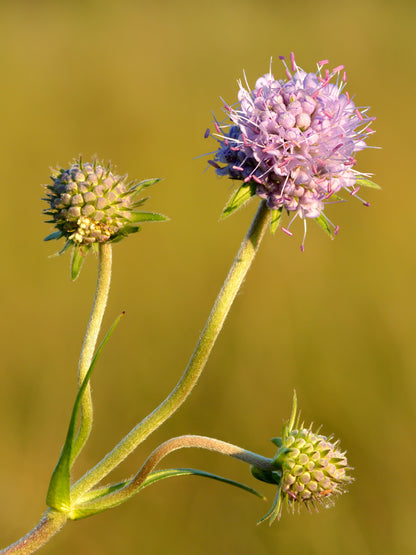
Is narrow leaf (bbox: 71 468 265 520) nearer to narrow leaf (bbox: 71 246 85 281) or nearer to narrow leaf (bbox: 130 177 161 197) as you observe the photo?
narrow leaf (bbox: 71 246 85 281)

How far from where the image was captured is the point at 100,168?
3.83 metres

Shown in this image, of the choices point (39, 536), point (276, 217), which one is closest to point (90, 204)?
point (276, 217)

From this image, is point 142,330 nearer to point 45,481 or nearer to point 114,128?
point 45,481

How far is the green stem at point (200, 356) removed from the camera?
3.09 m

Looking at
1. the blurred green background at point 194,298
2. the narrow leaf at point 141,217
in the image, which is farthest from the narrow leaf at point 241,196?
the blurred green background at point 194,298

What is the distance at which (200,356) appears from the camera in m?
3.07

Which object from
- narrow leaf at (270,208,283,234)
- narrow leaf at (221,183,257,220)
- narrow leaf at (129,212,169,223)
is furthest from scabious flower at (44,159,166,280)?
narrow leaf at (270,208,283,234)

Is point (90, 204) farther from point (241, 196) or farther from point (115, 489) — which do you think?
point (115, 489)

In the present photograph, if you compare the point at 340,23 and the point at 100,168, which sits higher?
the point at 340,23

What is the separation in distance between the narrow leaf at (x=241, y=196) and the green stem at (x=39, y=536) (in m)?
1.65

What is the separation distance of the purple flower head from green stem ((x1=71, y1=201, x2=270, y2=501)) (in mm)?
151

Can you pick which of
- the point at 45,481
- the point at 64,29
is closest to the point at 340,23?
the point at 64,29

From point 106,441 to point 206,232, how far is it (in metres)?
3.76

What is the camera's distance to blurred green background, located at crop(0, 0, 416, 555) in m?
7.49
